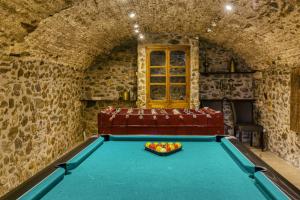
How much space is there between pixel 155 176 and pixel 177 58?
4.92 m

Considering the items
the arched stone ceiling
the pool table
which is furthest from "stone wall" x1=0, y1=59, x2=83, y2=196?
the pool table

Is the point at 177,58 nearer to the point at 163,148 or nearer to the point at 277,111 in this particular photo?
the point at 277,111

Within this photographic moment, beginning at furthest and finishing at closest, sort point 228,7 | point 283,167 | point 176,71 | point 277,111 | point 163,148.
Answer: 1. point 176,71
2. point 277,111
3. point 283,167
4. point 228,7
5. point 163,148

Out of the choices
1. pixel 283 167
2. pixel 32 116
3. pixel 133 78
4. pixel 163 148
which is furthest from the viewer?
pixel 133 78

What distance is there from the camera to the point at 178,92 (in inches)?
266

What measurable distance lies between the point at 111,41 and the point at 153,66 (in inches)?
43.0

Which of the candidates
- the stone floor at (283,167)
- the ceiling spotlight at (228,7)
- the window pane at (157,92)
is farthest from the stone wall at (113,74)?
the ceiling spotlight at (228,7)

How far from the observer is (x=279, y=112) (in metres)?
5.68

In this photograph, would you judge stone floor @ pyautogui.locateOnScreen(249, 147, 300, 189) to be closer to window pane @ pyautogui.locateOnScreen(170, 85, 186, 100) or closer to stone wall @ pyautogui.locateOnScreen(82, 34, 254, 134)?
stone wall @ pyautogui.locateOnScreen(82, 34, 254, 134)

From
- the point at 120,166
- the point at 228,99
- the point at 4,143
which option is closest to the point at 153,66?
the point at 228,99

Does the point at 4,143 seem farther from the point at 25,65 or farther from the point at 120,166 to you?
the point at 120,166

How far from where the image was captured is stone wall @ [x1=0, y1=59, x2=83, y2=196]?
3.67 meters

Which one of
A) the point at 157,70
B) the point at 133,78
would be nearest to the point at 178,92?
the point at 157,70

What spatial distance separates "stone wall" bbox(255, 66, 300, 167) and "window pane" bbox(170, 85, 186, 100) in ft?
5.84
